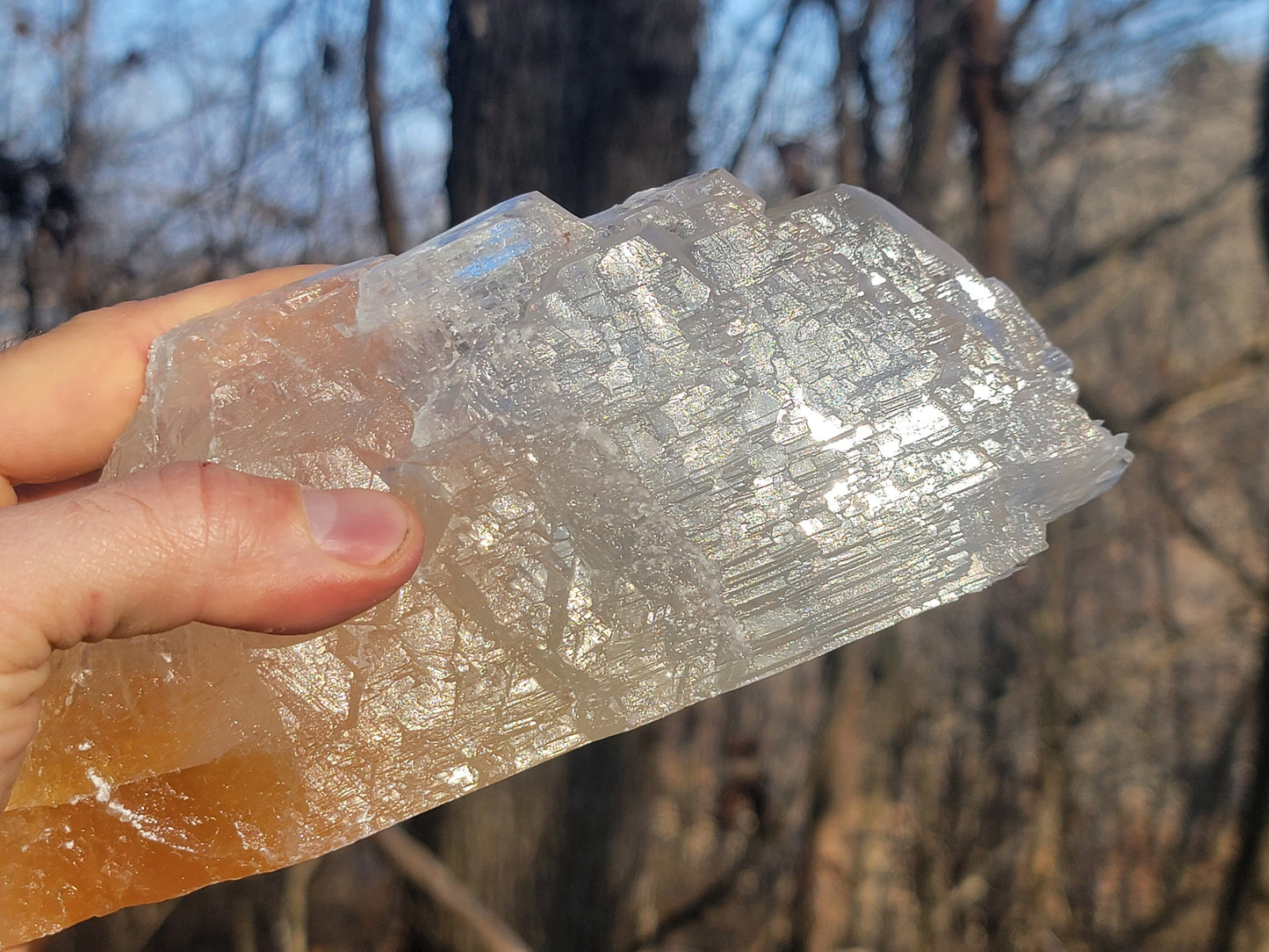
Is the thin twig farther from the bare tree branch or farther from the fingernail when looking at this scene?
the bare tree branch

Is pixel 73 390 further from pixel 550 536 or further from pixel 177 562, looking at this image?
pixel 550 536

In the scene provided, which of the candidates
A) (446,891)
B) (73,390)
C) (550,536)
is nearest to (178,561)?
(550,536)

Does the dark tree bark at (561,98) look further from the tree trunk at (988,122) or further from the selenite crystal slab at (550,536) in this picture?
the selenite crystal slab at (550,536)

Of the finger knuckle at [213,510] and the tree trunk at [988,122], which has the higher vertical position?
the tree trunk at [988,122]

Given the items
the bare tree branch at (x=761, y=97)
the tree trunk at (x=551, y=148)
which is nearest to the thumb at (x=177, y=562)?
the tree trunk at (x=551, y=148)

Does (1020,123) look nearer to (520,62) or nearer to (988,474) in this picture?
(520,62)
